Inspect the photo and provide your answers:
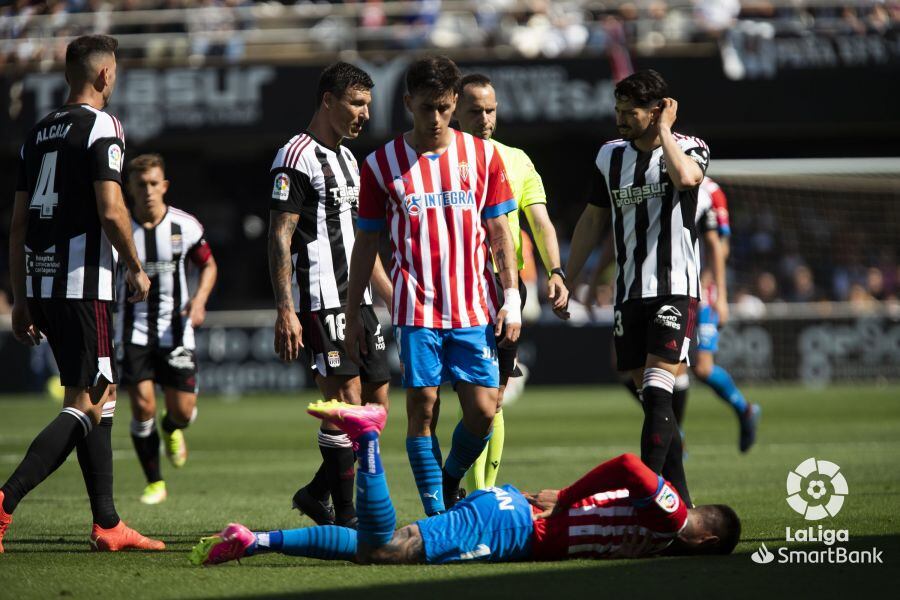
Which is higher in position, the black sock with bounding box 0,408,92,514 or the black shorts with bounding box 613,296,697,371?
the black shorts with bounding box 613,296,697,371

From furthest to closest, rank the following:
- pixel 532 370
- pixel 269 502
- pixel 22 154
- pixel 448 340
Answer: pixel 532 370 < pixel 269 502 < pixel 22 154 < pixel 448 340

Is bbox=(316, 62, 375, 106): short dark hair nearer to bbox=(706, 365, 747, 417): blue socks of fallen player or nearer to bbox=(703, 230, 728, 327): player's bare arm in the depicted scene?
bbox=(703, 230, 728, 327): player's bare arm

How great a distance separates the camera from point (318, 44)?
22438 millimetres

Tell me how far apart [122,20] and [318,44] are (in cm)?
349

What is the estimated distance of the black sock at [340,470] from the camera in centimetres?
652

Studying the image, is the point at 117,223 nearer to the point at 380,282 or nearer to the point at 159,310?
the point at 380,282

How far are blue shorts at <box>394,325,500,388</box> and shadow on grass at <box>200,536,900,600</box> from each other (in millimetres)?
931

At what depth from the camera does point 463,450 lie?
240 inches

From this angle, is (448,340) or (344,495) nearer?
(448,340)

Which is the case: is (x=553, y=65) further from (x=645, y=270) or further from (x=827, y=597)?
(x=827, y=597)

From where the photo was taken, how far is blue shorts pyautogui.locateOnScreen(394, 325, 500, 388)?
226 inches

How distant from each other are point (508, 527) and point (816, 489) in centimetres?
339

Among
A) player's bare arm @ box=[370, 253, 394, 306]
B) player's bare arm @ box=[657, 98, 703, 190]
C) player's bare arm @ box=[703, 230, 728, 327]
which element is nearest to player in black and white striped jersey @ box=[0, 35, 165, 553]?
player's bare arm @ box=[370, 253, 394, 306]

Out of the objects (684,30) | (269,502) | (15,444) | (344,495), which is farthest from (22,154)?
(684,30)
